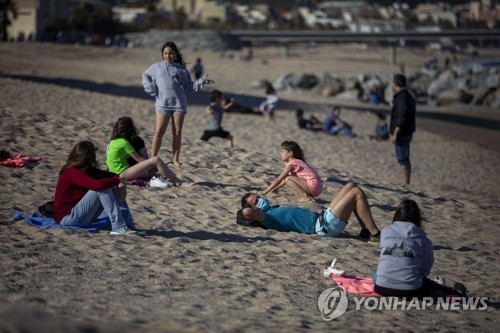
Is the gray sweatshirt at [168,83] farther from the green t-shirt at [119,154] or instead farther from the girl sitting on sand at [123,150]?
the green t-shirt at [119,154]

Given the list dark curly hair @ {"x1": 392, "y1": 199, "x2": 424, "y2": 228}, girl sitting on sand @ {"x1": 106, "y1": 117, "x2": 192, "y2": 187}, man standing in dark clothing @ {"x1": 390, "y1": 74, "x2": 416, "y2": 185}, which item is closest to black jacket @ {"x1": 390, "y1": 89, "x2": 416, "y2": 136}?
man standing in dark clothing @ {"x1": 390, "y1": 74, "x2": 416, "y2": 185}

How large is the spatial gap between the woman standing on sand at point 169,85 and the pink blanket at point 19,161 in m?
1.57

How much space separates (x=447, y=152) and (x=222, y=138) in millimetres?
7562

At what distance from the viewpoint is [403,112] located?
40.8 feet

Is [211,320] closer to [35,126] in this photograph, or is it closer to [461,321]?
[461,321]

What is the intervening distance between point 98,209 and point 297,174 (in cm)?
276

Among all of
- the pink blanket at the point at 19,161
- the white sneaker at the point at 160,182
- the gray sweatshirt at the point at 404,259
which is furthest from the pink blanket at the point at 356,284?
the pink blanket at the point at 19,161

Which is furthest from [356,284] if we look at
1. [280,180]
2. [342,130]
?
[342,130]

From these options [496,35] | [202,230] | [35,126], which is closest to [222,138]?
[35,126]

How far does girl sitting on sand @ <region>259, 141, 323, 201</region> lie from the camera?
33.6 ft

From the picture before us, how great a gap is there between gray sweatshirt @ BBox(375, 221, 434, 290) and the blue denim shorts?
1.83 meters

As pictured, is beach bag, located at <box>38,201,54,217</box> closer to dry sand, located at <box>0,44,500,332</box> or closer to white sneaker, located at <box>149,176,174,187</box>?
dry sand, located at <box>0,44,500,332</box>

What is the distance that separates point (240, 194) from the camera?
35.9ft

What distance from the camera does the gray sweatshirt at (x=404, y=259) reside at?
7062mm
